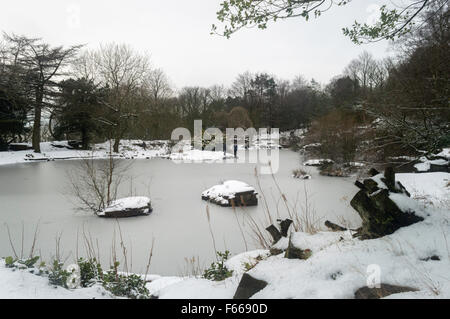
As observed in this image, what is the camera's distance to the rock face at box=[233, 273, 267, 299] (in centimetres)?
226

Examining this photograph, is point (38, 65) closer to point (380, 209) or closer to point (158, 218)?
point (158, 218)

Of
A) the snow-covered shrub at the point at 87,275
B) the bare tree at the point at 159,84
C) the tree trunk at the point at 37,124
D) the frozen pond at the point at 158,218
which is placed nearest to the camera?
the snow-covered shrub at the point at 87,275

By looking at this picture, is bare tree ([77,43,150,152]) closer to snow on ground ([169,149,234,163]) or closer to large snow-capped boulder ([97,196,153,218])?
snow on ground ([169,149,234,163])

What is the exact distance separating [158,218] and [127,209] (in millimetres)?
817

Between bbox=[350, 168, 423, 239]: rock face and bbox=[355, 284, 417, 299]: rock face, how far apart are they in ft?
2.27

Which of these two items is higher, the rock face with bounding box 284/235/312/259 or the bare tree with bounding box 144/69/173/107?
the bare tree with bounding box 144/69/173/107

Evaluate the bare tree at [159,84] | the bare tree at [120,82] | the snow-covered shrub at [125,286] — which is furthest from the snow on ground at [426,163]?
the bare tree at [159,84]

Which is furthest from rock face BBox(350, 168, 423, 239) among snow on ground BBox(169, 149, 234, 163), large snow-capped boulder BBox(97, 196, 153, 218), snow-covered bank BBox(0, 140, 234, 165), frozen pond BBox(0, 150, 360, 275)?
snow on ground BBox(169, 149, 234, 163)

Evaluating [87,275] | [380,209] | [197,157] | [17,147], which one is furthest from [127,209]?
[17,147]

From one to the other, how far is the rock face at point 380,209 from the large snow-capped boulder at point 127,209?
211 inches

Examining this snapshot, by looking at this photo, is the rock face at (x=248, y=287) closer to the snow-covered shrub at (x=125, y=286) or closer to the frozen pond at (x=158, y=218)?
the snow-covered shrub at (x=125, y=286)

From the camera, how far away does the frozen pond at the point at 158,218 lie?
476cm

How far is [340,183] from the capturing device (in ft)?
36.8
